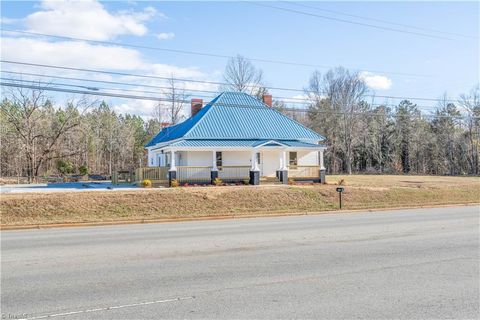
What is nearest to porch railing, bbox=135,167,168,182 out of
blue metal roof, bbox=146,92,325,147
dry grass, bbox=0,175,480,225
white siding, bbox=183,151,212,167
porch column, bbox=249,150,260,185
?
white siding, bbox=183,151,212,167

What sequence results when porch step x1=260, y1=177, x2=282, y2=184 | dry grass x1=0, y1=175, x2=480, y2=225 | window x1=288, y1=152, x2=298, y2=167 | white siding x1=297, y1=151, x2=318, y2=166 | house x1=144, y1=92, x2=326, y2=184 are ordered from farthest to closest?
white siding x1=297, y1=151, x2=318, y2=166 → window x1=288, y1=152, x2=298, y2=167 → porch step x1=260, y1=177, x2=282, y2=184 → house x1=144, y1=92, x2=326, y2=184 → dry grass x1=0, y1=175, x2=480, y2=225

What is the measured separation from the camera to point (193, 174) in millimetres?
34500

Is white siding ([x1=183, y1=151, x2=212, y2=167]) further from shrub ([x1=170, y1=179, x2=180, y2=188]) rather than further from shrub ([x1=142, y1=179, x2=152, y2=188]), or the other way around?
shrub ([x1=142, y1=179, x2=152, y2=188])

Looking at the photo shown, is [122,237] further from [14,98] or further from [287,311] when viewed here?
[14,98]

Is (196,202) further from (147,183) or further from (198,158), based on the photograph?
(198,158)

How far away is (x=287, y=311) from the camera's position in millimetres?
5977

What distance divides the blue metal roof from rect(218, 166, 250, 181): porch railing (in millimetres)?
2624

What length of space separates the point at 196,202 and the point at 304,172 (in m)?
14.9

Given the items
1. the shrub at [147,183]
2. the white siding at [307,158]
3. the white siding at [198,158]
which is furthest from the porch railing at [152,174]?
the white siding at [307,158]

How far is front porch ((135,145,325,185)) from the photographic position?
1334 inches

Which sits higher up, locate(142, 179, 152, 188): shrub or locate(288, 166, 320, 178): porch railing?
locate(288, 166, 320, 178): porch railing

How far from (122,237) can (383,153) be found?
66.7 m

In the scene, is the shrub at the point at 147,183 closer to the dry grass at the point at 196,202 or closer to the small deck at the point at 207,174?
the small deck at the point at 207,174

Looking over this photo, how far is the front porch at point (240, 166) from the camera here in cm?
3388
